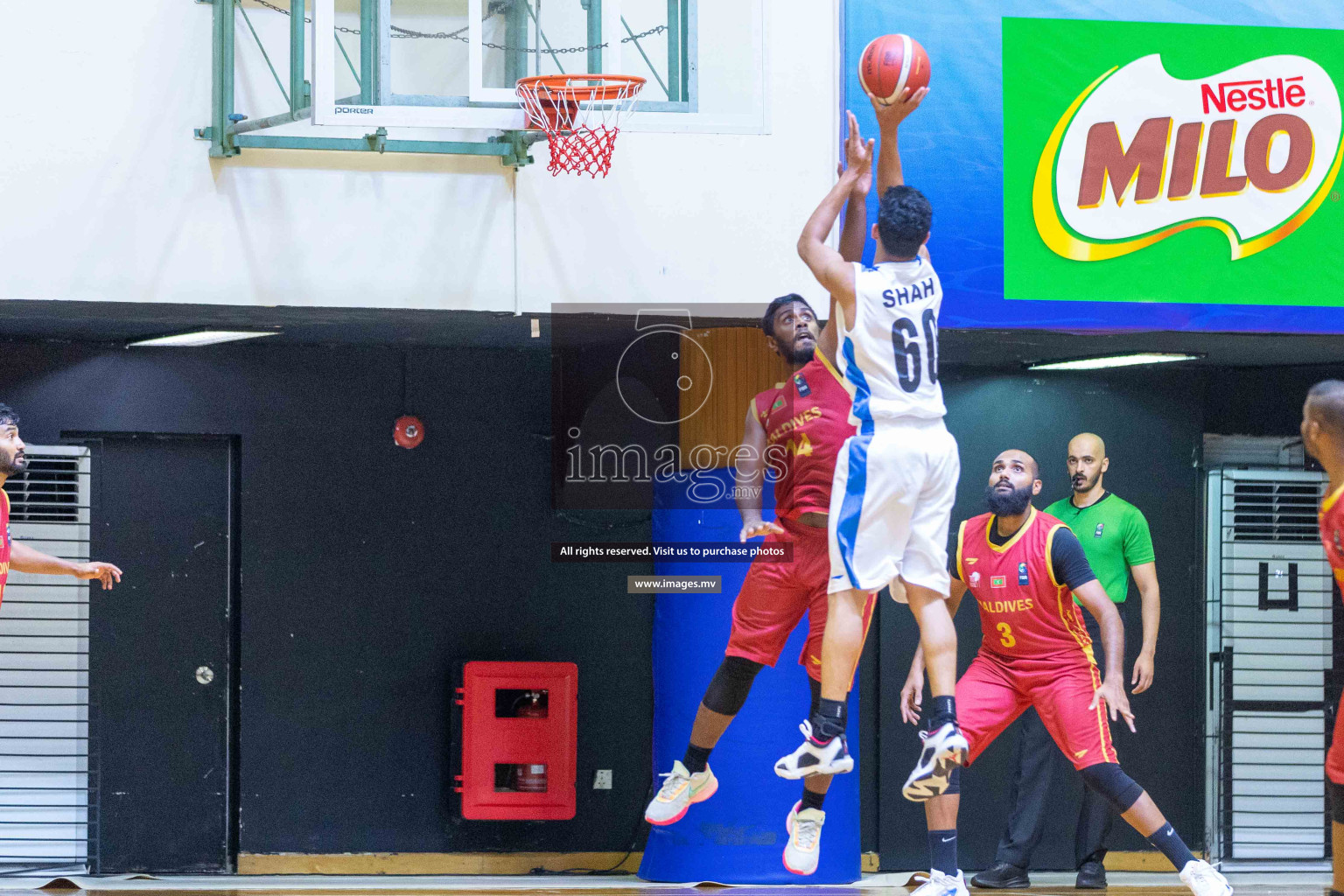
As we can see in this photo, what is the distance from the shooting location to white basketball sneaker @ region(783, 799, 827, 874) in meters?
6.09

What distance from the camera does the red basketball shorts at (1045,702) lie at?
7043 mm

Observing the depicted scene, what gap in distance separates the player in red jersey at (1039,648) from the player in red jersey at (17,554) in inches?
144

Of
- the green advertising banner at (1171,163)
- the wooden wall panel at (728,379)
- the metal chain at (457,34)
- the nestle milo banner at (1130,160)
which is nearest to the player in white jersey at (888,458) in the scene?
the metal chain at (457,34)

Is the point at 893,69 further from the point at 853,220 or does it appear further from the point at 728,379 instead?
the point at 728,379

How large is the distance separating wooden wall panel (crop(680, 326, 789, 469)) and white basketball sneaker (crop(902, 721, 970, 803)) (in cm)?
289

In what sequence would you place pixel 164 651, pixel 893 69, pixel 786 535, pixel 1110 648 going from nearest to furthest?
pixel 893 69, pixel 786 535, pixel 1110 648, pixel 164 651

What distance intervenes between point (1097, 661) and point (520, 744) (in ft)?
10.6

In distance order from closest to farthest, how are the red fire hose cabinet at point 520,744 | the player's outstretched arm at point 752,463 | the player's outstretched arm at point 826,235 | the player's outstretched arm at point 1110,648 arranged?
the player's outstretched arm at point 826,235 → the player's outstretched arm at point 752,463 → the player's outstretched arm at point 1110,648 → the red fire hose cabinet at point 520,744

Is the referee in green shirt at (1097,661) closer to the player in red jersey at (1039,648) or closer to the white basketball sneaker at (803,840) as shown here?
the player in red jersey at (1039,648)

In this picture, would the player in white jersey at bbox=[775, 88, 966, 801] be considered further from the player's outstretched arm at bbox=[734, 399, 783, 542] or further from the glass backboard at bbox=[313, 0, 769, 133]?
the glass backboard at bbox=[313, 0, 769, 133]

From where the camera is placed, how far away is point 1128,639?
938 centimetres

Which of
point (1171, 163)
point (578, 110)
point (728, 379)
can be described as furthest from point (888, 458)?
point (1171, 163)

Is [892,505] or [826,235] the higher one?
[826,235]

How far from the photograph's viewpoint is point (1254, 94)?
7871mm
